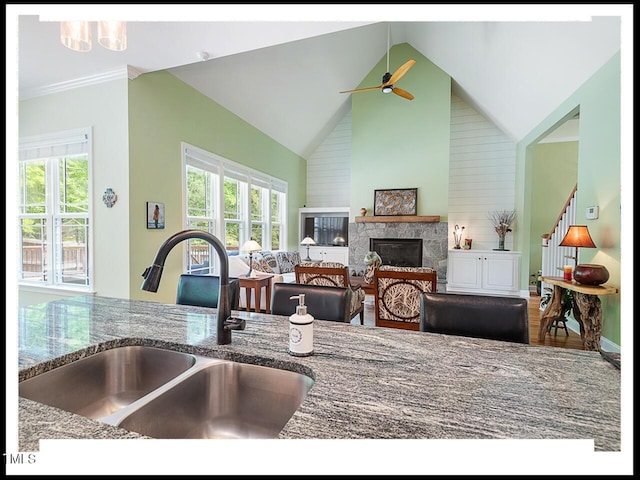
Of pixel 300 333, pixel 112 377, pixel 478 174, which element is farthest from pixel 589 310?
pixel 478 174

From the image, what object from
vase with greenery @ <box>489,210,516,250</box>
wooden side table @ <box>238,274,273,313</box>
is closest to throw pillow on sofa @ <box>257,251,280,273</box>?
wooden side table @ <box>238,274,273,313</box>

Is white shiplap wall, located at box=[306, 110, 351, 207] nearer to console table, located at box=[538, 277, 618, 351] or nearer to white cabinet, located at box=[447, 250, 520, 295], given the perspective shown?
white cabinet, located at box=[447, 250, 520, 295]

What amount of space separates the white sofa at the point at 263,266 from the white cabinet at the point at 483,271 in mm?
3302

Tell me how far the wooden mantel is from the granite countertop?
5238mm

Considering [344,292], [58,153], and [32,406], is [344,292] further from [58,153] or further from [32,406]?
[58,153]

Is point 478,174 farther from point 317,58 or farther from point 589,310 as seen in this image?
point 589,310

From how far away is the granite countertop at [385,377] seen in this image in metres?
0.58

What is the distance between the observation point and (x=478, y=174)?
660 cm

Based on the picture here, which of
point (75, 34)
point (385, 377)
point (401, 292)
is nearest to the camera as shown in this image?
point (385, 377)

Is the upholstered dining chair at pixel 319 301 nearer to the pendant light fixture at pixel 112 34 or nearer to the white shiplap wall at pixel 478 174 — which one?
the pendant light fixture at pixel 112 34

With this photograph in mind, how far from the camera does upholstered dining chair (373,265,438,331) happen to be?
298cm

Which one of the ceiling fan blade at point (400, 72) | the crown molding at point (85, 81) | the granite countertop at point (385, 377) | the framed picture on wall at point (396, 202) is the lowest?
the granite countertop at point (385, 377)

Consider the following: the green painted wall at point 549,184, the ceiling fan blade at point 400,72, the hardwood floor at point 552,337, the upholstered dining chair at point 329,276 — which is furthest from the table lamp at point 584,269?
the green painted wall at point 549,184

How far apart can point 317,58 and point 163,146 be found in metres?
3.03
